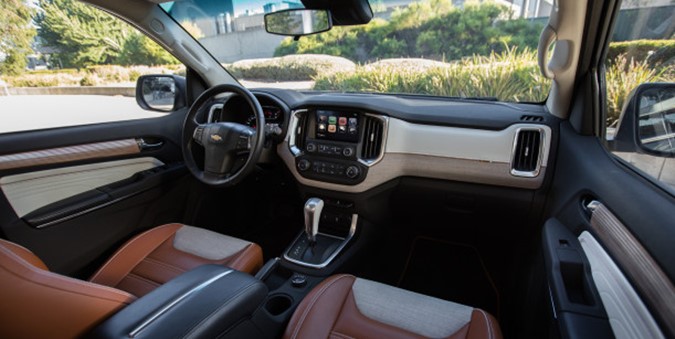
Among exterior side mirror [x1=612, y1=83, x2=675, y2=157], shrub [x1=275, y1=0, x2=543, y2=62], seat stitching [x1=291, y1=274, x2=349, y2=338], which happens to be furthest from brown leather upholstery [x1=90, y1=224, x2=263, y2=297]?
shrub [x1=275, y1=0, x2=543, y2=62]

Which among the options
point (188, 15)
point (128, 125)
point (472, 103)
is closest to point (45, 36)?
point (128, 125)

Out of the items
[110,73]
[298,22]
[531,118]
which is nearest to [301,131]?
[298,22]

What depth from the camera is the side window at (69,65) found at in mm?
1899

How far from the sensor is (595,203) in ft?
4.01

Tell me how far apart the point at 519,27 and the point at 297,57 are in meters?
1.78

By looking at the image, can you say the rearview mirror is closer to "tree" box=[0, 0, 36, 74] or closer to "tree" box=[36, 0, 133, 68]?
"tree" box=[36, 0, 133, 68]

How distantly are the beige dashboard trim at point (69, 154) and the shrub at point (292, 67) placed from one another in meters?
1.06

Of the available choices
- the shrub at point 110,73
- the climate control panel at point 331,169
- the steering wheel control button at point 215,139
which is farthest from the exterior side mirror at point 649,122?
the shrub at point 110,73

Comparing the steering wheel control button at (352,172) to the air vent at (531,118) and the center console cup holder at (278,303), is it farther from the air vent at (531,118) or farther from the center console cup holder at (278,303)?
the air vent at (531,118)

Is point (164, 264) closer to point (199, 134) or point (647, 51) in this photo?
point (199, 134)

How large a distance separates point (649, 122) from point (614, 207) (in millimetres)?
419

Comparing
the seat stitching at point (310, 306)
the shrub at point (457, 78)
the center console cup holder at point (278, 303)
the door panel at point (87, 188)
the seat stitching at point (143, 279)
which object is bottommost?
the center console cup holder at point (278, 303)

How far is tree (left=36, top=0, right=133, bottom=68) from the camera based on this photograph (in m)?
2.02

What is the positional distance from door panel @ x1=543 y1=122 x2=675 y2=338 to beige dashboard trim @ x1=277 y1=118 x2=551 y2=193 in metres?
0.18
